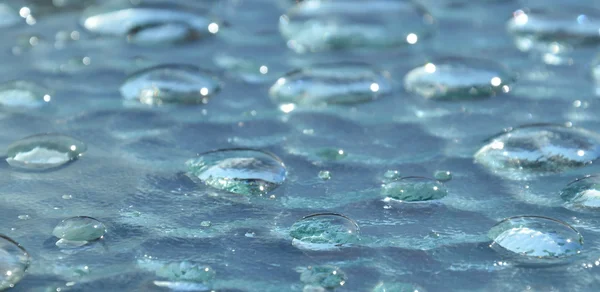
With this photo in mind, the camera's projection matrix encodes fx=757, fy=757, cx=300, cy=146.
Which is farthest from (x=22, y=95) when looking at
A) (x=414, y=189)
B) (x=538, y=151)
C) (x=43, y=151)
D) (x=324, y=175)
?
(x=538, y=151)

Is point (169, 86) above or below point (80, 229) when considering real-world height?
above

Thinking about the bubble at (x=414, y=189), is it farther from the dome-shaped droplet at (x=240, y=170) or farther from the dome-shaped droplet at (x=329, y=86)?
the dome-shaped droplet at (x=329, y=86)

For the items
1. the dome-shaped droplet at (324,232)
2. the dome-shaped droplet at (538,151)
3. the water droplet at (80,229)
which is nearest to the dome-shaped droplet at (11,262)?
the water droplet at (80,229)

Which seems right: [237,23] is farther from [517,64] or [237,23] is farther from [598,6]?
[598,6]

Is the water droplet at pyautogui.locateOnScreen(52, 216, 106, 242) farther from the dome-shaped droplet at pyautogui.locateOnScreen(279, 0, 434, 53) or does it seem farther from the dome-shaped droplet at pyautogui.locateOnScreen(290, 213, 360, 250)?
the dome-shaped droplet at pyautogui.locateOnScreen(279, 0, 434, 53)

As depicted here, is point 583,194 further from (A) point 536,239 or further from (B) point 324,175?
(B) point 324,175
